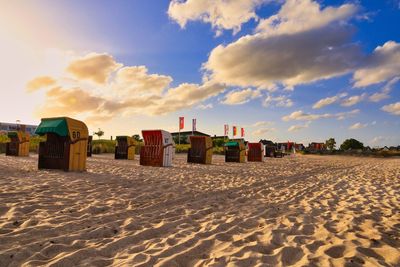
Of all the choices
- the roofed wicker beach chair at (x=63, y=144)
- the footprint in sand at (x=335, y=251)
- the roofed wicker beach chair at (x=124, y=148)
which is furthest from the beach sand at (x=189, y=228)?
the roofed wicker beach chair at (x=124, y=148)

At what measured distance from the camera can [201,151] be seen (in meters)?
17.7

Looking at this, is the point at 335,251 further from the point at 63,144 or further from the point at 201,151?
the point at 201,151

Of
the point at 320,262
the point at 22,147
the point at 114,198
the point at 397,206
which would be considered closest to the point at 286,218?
the point at 320,262

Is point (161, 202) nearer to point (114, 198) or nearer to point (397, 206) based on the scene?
point (114, 198)

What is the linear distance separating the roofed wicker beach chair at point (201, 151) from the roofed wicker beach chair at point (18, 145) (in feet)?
34.6

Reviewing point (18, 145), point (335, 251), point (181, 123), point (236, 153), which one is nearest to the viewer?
point (335, 251)

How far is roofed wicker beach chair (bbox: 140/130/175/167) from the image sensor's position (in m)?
14.3

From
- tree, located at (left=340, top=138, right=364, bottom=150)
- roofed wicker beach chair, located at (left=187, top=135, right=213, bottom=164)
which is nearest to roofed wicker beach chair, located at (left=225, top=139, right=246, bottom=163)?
roofed wicker beach chair, located at (left=187, top=135, right=213, bottom=164)

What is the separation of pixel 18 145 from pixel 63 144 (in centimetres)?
1094

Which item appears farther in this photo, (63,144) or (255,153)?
(255,153)

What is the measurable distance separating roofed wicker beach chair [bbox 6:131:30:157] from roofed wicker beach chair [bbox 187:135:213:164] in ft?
34.6

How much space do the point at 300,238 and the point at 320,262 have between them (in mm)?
743

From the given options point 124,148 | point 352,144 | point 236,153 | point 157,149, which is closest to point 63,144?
point 157,149

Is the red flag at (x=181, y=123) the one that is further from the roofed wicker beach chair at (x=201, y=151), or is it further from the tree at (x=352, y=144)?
the tree at (x=352, y=144)
